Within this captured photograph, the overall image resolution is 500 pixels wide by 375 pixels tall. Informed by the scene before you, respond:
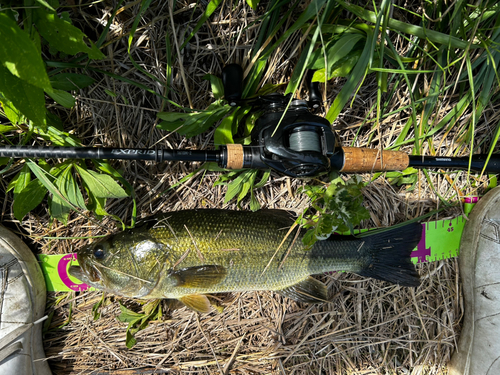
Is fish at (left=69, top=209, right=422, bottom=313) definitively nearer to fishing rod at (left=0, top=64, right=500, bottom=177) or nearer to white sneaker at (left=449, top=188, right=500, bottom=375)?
fishing rod at (left=0, top=64, right=500, bottom=177)

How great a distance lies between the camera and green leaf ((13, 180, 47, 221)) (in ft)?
6.95

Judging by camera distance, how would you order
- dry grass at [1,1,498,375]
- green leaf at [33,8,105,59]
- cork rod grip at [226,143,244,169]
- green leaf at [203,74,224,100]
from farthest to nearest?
dry grass at [1,1,498,375], green leaf at [203,74,224,100], cork rod grip at [226,143,244,169], green leaf at [33,8,105,59]

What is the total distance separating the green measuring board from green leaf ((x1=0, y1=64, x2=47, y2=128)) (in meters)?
1.41

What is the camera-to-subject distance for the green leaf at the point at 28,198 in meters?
2.12

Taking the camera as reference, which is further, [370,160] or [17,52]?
[370,160]

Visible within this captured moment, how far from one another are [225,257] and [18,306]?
5.60 ft

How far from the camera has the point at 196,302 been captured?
7.55 feet

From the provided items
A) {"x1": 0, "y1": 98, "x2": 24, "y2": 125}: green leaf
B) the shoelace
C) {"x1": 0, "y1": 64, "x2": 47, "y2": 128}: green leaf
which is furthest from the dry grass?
{"x1": 0, "y1": 64, "x2": 47, "y2": 128}: green leaf

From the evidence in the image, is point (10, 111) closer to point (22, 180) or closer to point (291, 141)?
point (22, 180)

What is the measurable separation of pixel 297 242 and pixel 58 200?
1675 millimetres

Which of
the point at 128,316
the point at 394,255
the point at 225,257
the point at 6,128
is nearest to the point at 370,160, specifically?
the point at 394,255

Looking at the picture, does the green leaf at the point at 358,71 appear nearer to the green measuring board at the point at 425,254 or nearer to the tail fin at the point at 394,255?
the tail fin at the point at 394,255

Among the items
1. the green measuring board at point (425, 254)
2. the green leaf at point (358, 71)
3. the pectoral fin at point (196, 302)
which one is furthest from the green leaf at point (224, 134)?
the green measuring board at point (425, 254)

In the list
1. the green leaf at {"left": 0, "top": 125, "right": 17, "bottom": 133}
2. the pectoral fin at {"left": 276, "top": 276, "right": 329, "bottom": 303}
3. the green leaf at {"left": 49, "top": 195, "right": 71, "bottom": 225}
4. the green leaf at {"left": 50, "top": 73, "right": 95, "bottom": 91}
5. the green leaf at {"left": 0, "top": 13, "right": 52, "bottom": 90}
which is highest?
the green leaf at {"left": 0, "top": 13, "right": 52, "bottom": 90}
